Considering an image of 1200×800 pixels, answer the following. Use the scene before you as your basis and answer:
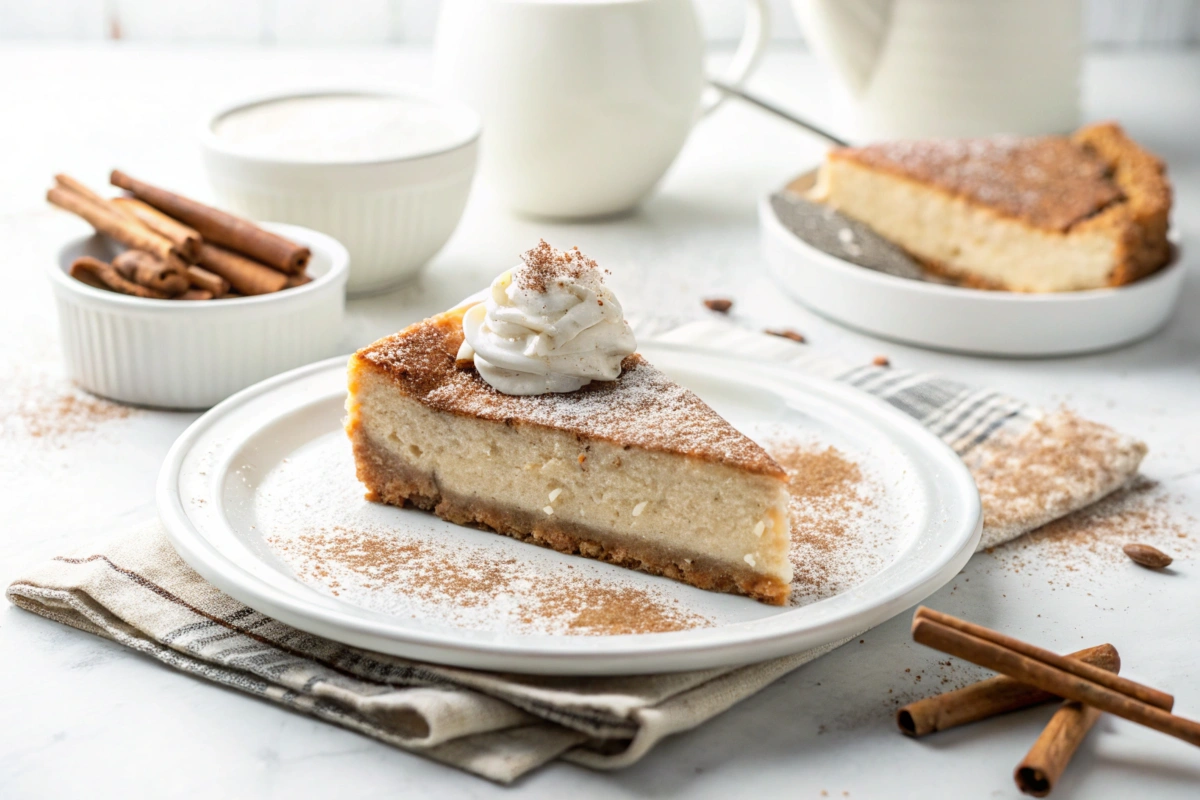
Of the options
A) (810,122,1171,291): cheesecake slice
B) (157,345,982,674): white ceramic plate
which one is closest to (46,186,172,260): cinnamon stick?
(157,345,982,674): white ceramic plate

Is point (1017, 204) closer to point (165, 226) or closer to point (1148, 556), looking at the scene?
point (1148, 556)

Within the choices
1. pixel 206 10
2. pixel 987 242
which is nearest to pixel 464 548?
pixel 987 242

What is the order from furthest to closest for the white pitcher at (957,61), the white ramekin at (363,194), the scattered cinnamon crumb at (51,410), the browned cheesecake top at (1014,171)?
1. the white pitcher at (957,61)
2. the browned cheesecake top at (1014,171)
3. the white ramekin at (363,194)
4. the scattered cinnamon crumb at (51,410)

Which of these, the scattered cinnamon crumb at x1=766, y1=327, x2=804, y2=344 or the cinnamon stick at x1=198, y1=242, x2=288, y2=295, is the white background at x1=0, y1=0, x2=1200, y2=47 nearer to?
the scattered cinnamon crumb at x1=766, y1=327, x2=804, y2=344

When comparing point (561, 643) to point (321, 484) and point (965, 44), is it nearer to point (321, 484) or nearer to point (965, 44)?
point (321, 484)

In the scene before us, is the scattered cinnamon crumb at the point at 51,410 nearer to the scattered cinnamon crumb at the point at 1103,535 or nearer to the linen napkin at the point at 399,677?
the linen napkin at the point at 399,677

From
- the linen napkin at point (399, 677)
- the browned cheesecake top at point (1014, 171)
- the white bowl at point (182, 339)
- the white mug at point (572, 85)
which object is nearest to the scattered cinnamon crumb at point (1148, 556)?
the linen napkin at point (399, 677)
